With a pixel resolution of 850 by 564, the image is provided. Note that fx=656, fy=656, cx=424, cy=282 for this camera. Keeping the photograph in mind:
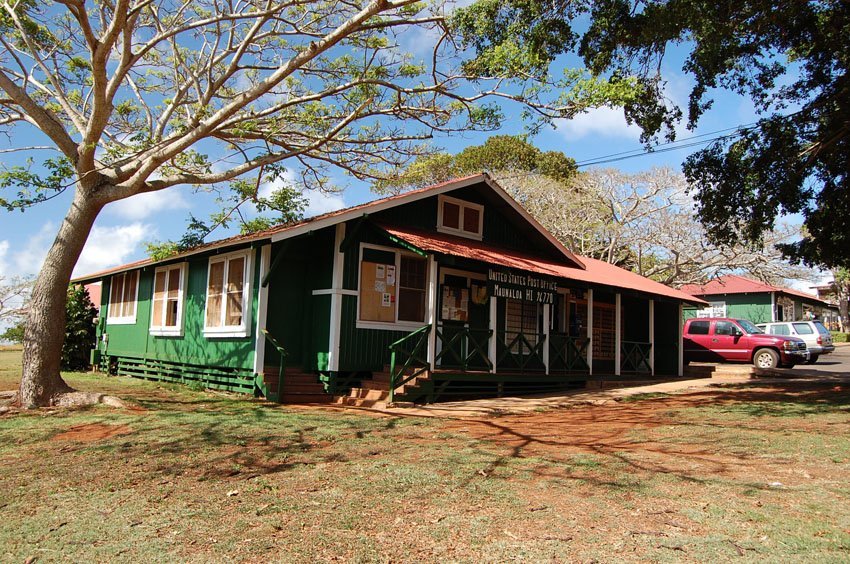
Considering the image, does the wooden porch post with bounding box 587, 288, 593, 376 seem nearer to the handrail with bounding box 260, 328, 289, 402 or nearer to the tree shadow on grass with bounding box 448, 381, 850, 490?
the tree shadow on grass with bounding box 448, 381, 850, 490

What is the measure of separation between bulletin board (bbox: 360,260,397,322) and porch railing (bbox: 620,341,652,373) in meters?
8.63

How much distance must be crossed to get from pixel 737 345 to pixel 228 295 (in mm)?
18359

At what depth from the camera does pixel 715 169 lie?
15328mm

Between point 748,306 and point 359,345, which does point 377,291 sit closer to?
point 359,345

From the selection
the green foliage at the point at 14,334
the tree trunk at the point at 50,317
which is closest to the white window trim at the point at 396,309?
the tree trunk at the point at 50,317

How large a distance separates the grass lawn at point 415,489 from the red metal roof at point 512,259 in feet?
14.3

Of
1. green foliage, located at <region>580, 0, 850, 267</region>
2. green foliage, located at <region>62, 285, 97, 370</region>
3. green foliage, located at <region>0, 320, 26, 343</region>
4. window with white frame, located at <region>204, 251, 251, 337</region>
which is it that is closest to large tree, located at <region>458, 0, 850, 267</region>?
green foliage, located at <region>580, 0, 850, 267</region>

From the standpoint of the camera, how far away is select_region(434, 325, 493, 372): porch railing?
45.7 ft

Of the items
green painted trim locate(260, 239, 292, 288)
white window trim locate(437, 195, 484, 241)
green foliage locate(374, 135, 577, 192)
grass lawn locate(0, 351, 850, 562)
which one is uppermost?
green foliage locate(374, 135, 577, 192)

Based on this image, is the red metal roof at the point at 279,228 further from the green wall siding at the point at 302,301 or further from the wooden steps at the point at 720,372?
the wooden steps at the point at 720,372

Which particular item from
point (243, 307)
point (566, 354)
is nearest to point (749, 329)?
point (566, 354)

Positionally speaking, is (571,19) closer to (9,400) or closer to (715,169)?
(715,169)

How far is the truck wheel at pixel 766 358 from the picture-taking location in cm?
2288

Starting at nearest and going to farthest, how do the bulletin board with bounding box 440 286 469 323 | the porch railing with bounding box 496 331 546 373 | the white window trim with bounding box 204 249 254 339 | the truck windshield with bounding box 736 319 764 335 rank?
1. the white window trim with bounding box 204 249 254 339
2. the bulletin board with bounding box 440 286 469 323
3. the porch railing with bounding box 496 331 546 373
4. the truck windshield with bounding box 736 319 764 335
